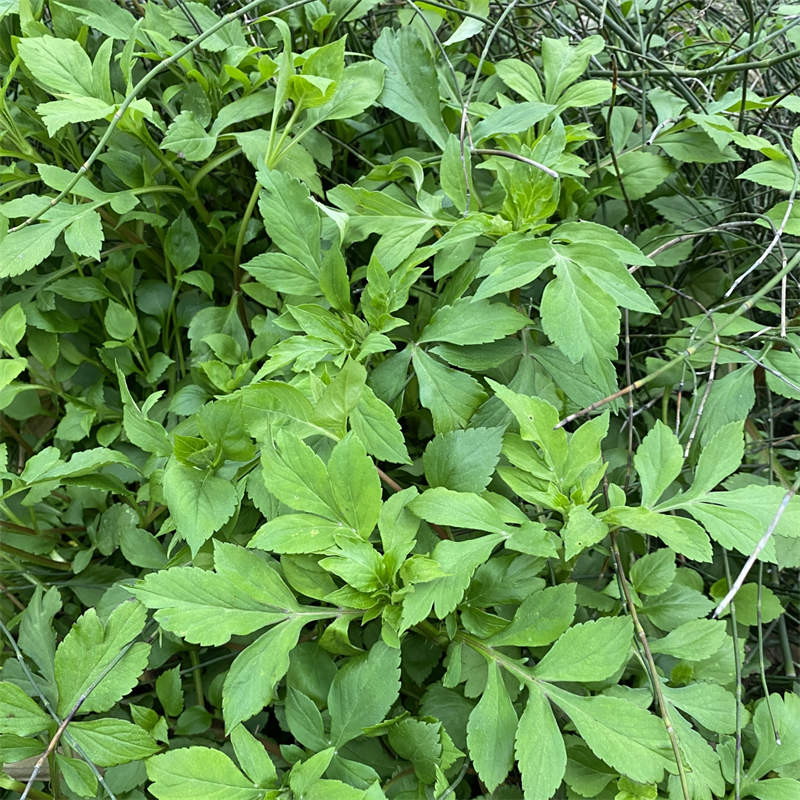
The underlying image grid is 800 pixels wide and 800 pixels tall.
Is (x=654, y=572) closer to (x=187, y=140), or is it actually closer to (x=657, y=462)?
(x=657, y=462)

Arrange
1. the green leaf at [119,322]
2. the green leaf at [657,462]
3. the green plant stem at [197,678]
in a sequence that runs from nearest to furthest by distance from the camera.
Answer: the green leaf at [657,462], the green plant stem at [197,678], the green leaf at [119,322]

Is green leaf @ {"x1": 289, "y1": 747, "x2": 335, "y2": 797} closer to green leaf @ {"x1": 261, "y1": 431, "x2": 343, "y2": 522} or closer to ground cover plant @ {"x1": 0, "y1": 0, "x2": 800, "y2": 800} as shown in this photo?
ground cover plant @ {"x1": 0, "y1": 0, "x2": 800, "y2": 800}

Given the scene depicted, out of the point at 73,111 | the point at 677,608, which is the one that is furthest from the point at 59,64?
the point at 677,608

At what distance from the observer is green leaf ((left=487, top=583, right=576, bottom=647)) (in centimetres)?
57

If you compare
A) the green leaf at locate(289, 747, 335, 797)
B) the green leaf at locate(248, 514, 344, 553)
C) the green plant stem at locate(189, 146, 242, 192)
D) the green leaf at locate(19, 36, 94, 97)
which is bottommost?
the green leaf at locate(289, 747, 335, 797)

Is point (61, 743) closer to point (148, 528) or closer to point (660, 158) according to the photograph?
point (148, 528)

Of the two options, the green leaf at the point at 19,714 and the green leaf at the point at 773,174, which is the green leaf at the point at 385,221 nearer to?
the green leaf at the point at 773,174

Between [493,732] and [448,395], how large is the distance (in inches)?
13.2

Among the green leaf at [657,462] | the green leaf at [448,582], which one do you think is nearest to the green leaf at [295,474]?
the green leaf at [448,582]

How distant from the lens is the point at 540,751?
0.54 metres

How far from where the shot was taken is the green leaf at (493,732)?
54 cm

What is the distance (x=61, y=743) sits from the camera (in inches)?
25.8

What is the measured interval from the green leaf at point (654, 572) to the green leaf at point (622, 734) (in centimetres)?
14

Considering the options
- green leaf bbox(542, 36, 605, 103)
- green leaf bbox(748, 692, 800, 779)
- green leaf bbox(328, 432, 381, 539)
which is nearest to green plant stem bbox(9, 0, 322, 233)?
green leaf bbox(542, 36, 605, 103)
